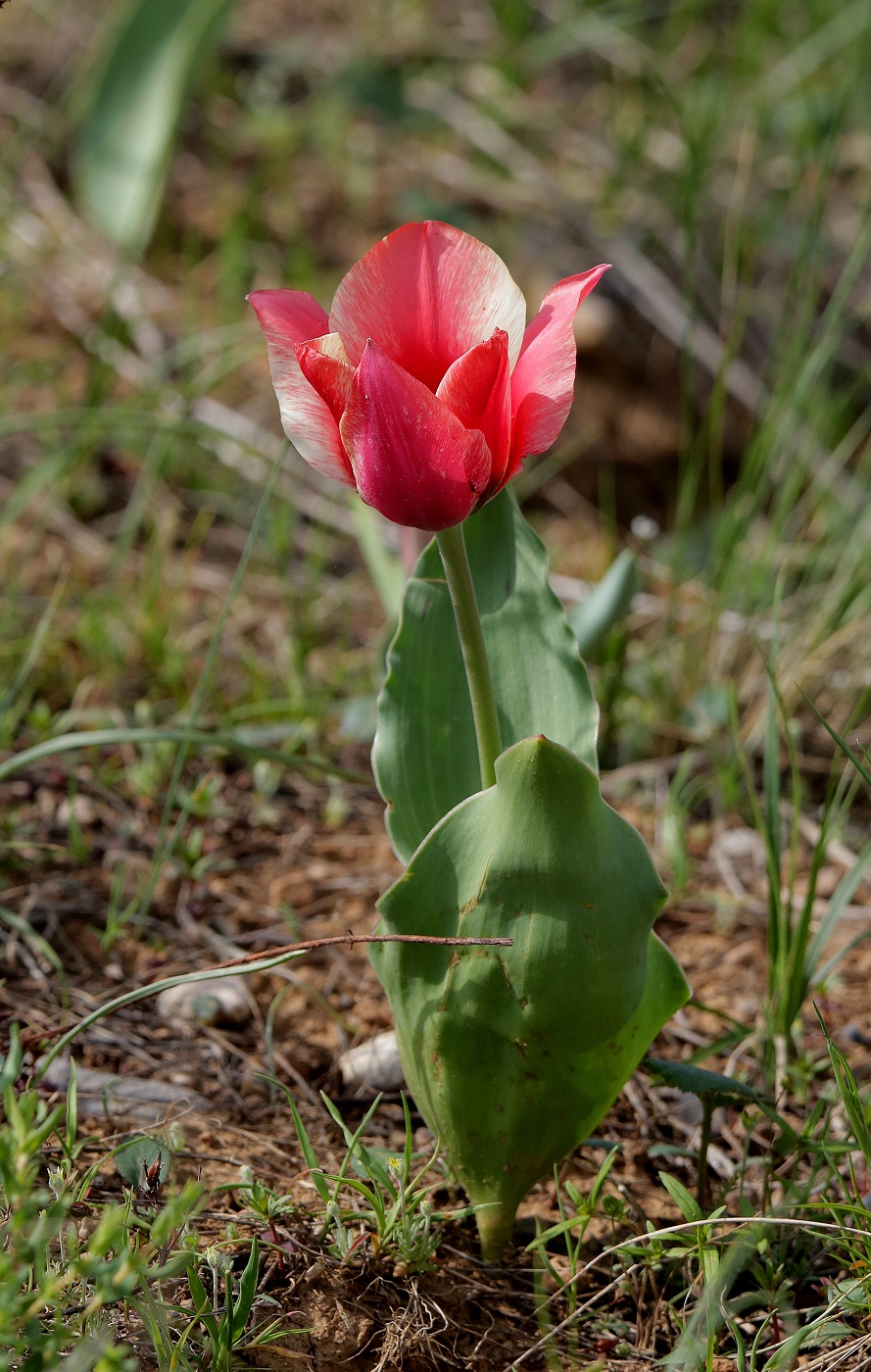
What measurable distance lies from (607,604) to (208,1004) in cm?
76

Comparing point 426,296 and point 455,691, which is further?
point 455,691

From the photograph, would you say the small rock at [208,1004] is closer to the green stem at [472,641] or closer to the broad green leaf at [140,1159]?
the broad green leaf at [140,1159]

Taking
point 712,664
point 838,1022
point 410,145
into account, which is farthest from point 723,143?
point 838,1022

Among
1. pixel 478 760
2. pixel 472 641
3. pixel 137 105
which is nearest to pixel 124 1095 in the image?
pixel 478 760

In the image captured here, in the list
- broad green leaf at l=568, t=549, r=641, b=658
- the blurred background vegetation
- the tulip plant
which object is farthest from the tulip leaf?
broad green leaf at l=568, t=549, r=641, b=658

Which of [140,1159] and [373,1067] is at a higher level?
[140,1159]

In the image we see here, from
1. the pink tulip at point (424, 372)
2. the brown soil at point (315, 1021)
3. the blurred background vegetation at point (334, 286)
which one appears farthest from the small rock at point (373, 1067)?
the pink tulip at point (424, 372)

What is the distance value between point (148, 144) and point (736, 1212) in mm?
2708

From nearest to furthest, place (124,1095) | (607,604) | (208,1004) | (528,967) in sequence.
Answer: (528,967) < (124,1095) < (208,1004) < (607,604)

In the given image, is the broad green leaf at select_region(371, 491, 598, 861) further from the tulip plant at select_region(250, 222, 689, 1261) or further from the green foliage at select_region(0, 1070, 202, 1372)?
the green foliage at select_region(0, 1070, 202, 1372)

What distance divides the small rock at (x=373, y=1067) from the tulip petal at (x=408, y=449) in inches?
26.8

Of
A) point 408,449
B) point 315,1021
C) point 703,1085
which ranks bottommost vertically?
point 315,1021

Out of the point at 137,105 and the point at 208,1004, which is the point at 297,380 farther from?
the point at 137,105

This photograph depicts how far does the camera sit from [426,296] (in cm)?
90
